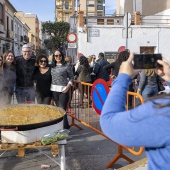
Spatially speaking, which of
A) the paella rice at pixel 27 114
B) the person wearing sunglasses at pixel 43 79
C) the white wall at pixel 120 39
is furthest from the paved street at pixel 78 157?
the white wall at pixel 120 39

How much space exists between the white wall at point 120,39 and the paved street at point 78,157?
14.2 meters

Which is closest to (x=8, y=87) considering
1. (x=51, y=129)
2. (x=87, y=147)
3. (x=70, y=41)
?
(x=87, y=147)

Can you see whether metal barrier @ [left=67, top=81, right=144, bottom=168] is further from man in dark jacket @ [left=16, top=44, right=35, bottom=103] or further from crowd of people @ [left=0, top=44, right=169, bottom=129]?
man in dark jacket @ [left=16, top=44, right=35, bottom=103]

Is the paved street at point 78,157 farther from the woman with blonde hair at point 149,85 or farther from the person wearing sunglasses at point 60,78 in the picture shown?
the woman with blonde hair at point 149,85

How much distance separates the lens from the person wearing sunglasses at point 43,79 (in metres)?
5.79

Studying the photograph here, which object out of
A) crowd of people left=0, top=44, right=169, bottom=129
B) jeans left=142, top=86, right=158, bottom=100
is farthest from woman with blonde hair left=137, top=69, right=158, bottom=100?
crowd of people left=0, top=44, right=169, bottom=129

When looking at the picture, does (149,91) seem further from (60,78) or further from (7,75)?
(7,75)

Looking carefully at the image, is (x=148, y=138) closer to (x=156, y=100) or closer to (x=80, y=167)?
(x=156, y=100)

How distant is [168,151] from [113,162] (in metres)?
3.34

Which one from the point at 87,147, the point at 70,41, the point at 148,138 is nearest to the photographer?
the point at 148,138

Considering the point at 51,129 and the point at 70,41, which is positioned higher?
the point at 70,41

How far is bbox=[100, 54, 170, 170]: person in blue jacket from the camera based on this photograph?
4.01ft

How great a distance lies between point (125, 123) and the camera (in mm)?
1299

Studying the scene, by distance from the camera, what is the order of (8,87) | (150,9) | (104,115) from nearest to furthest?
(104,115), (8,87), (150,9)
